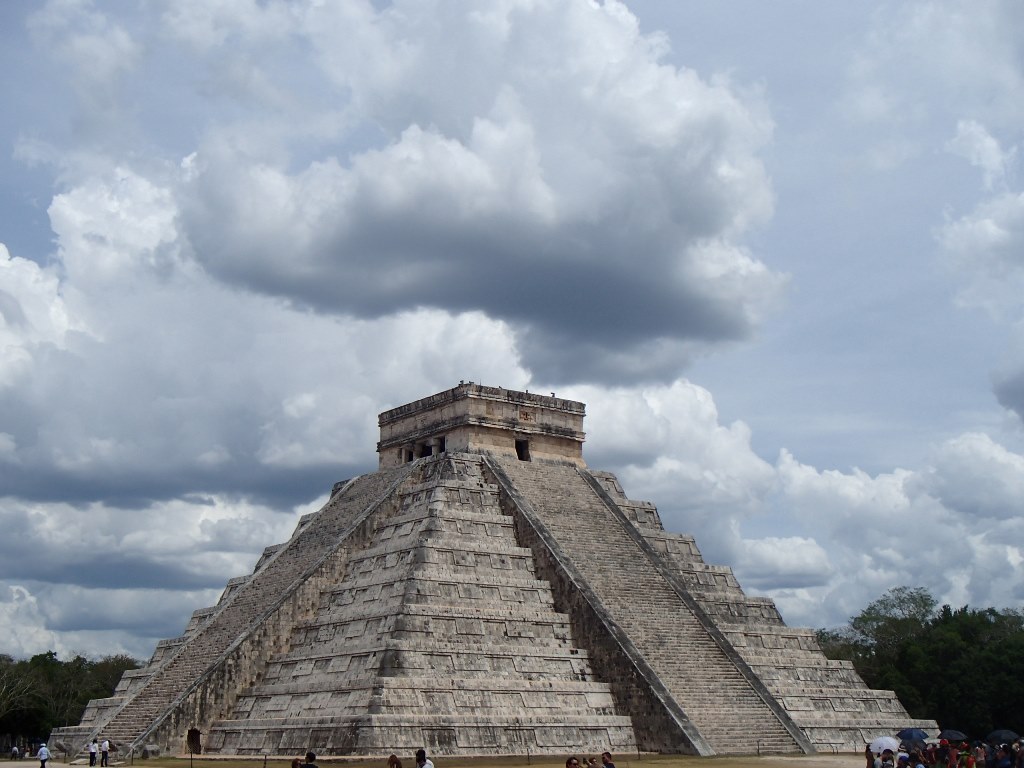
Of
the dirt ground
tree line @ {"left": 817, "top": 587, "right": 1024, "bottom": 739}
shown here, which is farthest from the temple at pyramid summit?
tree line @ {"left": 817, "top": 587, "right": 1024, "bottom": 739}

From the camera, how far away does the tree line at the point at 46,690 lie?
1820 inches

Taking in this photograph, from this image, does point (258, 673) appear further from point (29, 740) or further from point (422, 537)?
point (29, 740)

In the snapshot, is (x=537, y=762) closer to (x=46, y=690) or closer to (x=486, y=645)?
(x=486, y=645)

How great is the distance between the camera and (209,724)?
25.2 metres

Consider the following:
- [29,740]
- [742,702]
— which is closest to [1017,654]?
[742,702]

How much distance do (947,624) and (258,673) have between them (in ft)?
104

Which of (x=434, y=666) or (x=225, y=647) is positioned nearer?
(x=434, y=666)

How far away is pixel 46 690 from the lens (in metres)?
51.5

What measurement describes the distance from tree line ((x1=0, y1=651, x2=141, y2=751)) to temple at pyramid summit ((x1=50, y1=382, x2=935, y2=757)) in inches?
724

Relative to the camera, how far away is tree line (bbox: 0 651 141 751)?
46.2 meters

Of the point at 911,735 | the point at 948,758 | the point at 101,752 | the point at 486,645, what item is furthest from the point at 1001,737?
the point at 101,752

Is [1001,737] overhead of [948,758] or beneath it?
overhead

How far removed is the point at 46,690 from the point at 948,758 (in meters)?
44.5

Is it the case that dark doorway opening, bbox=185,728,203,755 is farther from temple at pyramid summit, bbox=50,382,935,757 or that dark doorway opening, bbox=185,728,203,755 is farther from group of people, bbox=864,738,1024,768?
group of people, bbox=864,738,1024,768
